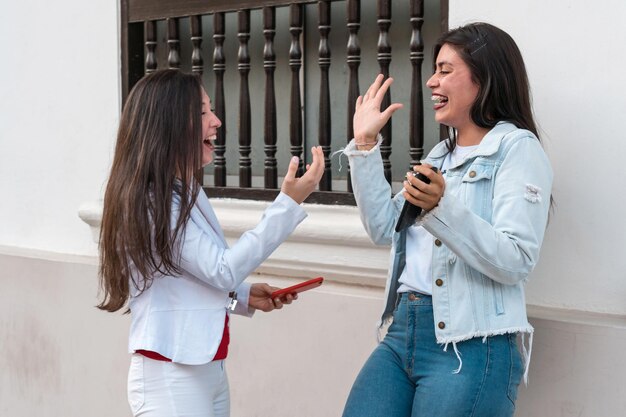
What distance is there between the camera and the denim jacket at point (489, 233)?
259cm

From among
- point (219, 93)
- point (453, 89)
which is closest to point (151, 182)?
point (453, 89)

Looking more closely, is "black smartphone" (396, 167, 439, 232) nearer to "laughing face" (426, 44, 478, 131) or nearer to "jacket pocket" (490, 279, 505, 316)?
"jacket pocket" (490, 279, 505, 316)

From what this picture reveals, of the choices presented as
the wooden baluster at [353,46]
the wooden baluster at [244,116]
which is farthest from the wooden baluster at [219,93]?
the wooden baluster at [353,46]

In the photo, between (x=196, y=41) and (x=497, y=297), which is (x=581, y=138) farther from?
(x=196, y=41)

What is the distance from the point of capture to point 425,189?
252 cm

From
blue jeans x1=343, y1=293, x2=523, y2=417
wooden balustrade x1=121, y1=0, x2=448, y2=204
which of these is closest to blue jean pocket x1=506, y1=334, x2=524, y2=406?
blue jeans x1=343, y1=293, x2=523, y2=417

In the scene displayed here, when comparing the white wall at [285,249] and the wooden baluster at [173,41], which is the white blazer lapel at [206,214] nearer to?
the white wall at [285,249]

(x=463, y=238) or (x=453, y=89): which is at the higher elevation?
(x=453, y=89)

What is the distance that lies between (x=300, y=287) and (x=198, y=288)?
31cm

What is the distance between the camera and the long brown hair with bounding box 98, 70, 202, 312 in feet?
9.18

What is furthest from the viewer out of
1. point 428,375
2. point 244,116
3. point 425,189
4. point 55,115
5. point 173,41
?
point 55,115

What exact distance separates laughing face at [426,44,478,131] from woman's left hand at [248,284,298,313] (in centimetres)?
75

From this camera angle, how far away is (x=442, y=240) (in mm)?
2604

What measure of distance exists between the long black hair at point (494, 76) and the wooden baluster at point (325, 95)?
1.34 m
